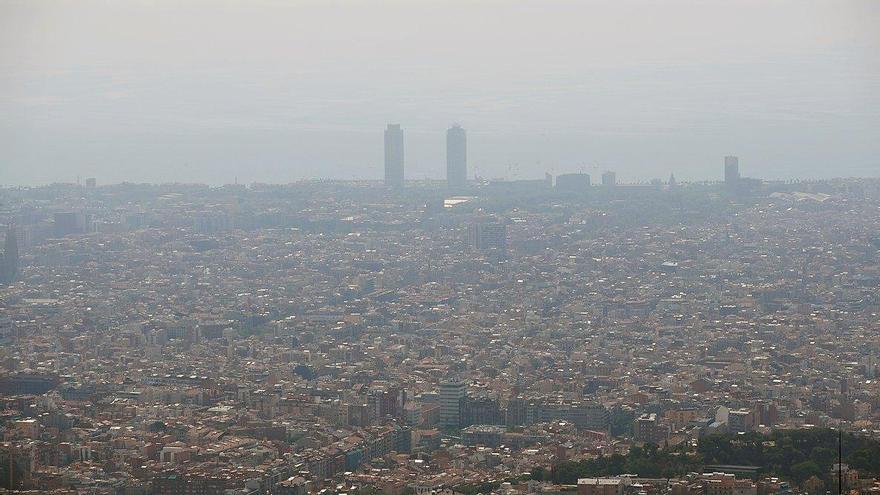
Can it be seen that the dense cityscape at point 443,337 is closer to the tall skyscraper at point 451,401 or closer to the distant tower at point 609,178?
the tall skyscraper at point 451,401

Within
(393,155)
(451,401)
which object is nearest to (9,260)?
(451,401)

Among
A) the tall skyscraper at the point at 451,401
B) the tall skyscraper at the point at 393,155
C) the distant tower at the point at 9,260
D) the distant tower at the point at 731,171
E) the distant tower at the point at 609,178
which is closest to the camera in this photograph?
the tall skyscraper at the point at 451,401

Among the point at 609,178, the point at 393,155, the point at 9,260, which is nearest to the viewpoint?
the point at 9,260

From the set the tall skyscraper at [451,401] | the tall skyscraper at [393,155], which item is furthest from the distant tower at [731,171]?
the tall skyscraper at [451,401]

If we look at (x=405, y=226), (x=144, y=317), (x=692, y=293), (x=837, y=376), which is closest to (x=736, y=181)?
(x=405, y=226)

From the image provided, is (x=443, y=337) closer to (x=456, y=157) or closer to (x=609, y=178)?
(x=609, y=178)

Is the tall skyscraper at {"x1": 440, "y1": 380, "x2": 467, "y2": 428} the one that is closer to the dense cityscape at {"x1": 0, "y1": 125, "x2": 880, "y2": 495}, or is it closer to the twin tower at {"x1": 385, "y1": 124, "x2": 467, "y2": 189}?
the dense cityscape at {"x1": 0, "y1": 125, "x2": 880, "y2": 495}

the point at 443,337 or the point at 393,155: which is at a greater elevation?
the point at 393,155
